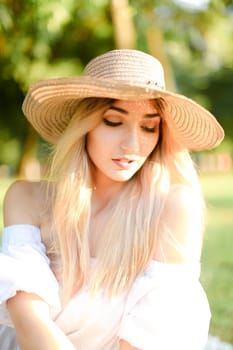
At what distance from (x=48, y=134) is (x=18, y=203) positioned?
0.34 meters

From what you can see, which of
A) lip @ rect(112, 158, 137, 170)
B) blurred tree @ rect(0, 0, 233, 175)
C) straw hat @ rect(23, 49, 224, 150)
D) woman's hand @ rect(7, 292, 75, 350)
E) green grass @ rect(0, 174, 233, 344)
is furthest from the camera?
blurred tree @ rect(0, 0, 233, 175)

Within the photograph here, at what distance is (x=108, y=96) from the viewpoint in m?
2.32

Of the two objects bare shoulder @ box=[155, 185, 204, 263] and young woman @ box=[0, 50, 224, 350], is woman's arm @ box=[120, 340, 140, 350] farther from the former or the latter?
bare shoulder @ box=[155, 185, 204, 263]

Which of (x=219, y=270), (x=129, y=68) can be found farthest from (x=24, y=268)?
(x=219, y=270)

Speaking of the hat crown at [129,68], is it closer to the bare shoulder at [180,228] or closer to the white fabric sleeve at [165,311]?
the bare shoulder at [180,228]

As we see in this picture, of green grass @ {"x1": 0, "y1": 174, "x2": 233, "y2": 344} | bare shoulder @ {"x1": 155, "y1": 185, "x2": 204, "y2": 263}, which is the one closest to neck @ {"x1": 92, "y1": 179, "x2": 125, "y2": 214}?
bare shoulder @ {"x1": 155, "y1": 185, "x2": 204, "y2": 263}

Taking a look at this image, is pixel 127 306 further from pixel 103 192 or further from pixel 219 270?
pixel 219 270

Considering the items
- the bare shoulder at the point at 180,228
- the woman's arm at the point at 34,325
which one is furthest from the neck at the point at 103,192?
the woman's arm at the point at 34,325

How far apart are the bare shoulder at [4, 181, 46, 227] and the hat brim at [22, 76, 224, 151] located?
26 centimetres

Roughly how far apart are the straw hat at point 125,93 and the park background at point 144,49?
0.38 metres

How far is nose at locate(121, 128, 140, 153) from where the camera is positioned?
93.3 inches

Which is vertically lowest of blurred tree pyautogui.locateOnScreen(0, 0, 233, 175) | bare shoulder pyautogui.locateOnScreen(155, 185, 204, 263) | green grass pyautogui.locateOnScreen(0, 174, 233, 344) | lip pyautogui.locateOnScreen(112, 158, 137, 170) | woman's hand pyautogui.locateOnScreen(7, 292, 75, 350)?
green grass pyautogui.locateOnScreen(0, 174, 233, 344)

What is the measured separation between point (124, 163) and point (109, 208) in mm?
219

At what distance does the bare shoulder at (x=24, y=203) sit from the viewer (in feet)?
8.37
